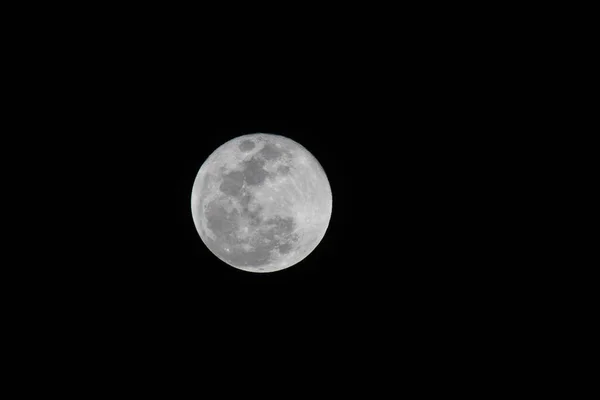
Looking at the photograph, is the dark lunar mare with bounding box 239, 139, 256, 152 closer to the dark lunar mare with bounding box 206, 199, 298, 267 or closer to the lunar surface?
the lunar surface

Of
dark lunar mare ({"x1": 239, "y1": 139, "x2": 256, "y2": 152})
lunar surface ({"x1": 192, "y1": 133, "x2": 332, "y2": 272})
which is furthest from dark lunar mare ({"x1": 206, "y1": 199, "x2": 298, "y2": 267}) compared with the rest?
dark lunar mare ({"x1": 239, "y1": 139, "x2": 256, "y2": 152})

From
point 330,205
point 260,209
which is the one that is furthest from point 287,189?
point 330,205

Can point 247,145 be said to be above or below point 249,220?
above

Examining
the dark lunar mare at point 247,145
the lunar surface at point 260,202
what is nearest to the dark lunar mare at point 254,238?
the lunar surface at point 260,202

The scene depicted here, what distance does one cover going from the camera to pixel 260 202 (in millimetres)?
5137

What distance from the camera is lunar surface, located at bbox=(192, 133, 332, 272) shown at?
5191mm

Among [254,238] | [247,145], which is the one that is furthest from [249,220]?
[247,145]

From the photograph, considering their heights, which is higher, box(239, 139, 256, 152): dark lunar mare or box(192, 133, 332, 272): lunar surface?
box(239, 139, 256, 152): dark lunar mare

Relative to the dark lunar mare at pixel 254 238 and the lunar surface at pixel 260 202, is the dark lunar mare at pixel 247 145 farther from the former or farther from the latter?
the dark lunar mare at pixel 254 238

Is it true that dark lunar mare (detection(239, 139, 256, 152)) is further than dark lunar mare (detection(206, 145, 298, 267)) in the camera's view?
Yes

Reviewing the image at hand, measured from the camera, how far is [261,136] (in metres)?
5.65

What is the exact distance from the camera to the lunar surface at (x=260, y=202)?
17.0ft

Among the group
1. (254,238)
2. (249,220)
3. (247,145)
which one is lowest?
(254,238)

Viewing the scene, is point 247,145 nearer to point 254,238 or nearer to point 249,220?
point 249,220
